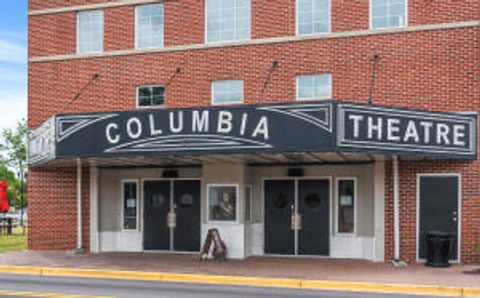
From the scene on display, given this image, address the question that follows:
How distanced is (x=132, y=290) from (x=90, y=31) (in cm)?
1178

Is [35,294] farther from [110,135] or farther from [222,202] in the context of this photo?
[222,202]

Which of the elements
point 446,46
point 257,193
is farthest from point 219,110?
point 446,46

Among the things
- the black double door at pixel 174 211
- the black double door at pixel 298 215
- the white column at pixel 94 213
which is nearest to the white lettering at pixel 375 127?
the black double door at pixel 298 215

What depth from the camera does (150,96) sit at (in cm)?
2302

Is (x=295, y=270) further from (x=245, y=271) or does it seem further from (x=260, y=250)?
(x=260, y=250)

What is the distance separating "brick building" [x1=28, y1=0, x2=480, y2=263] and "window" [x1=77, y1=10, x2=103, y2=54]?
5 cm

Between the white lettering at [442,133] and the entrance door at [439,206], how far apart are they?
5.09 feet

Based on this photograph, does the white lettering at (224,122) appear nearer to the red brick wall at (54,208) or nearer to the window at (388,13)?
the window at (388,13)

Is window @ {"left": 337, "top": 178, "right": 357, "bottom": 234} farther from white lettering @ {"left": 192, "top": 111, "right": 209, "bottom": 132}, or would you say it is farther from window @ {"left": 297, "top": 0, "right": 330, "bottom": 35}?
white lettering @ {"left": 192, "top": 111, "right": 209, "bottom": 132}

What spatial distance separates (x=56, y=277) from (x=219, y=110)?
573 cm

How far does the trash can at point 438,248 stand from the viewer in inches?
727

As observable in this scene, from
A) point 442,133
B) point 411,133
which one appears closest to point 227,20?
point 411,133

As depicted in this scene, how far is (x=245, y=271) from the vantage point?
17.6m

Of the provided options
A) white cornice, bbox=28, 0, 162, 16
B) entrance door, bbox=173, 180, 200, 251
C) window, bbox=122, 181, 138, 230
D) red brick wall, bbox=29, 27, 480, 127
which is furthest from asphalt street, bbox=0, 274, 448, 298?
white cornice, bbox=28, 0, 162, 16
